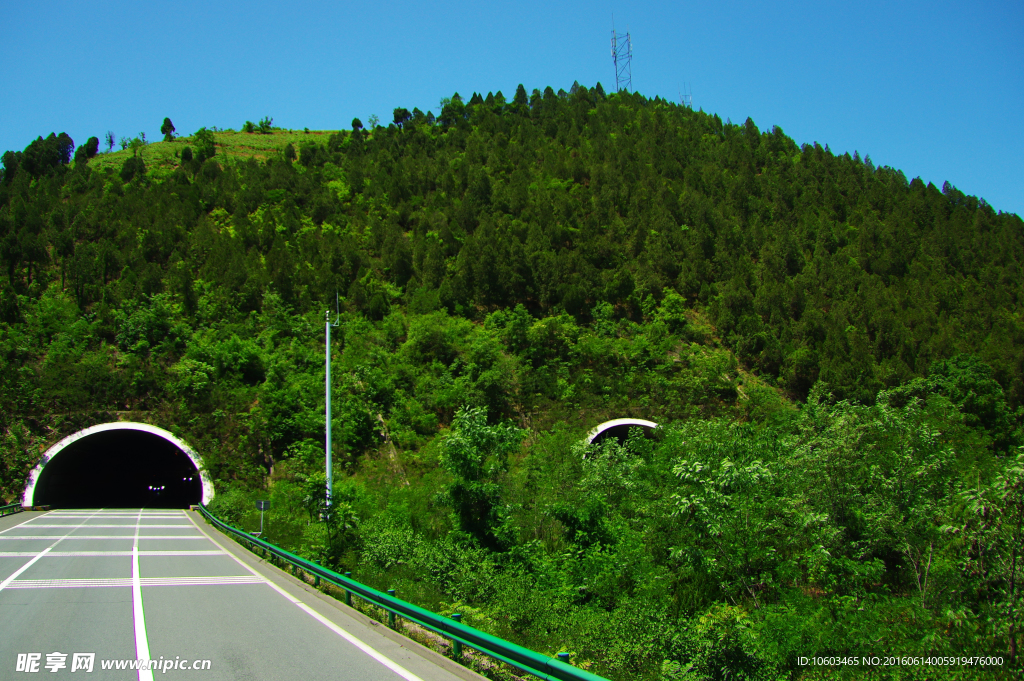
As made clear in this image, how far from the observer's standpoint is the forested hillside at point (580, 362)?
14.9 m

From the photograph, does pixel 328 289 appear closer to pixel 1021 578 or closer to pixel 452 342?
pixel 452 342

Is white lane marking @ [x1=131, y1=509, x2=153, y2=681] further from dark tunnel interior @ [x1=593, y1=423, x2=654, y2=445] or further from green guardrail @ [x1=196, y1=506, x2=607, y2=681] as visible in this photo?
dark tunnel interior @ [x1=593, y1=423, x2=654, y2=445]

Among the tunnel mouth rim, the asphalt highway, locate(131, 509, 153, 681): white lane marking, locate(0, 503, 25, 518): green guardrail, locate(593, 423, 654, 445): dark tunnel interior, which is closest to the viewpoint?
locate(131, 509, 153, 681): white lane marking

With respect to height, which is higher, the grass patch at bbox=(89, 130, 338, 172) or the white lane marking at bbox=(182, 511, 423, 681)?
the grass patch at bbox=(89, 130, 338, 172)

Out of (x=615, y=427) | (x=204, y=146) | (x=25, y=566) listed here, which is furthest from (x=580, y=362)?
(x=204, y=146)

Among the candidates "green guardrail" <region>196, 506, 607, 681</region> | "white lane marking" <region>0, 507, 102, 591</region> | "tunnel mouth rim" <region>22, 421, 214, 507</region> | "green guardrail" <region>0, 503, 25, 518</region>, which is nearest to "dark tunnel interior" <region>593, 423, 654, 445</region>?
"tunnel mouth rim" <region>22, 421, 214, 507</region>

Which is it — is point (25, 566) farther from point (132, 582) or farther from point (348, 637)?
point (348, 637)

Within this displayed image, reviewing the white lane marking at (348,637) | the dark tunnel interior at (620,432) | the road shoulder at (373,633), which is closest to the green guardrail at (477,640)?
the road shoulder at (373,633)

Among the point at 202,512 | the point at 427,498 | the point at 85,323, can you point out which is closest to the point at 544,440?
the point at 427,498

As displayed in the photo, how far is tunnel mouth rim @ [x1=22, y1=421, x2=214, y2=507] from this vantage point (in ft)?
108

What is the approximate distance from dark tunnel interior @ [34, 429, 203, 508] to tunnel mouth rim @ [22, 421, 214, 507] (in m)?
0.51

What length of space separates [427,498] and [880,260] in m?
66.0

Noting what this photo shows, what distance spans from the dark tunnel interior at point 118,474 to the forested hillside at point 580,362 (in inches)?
101

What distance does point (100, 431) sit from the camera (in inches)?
1383
